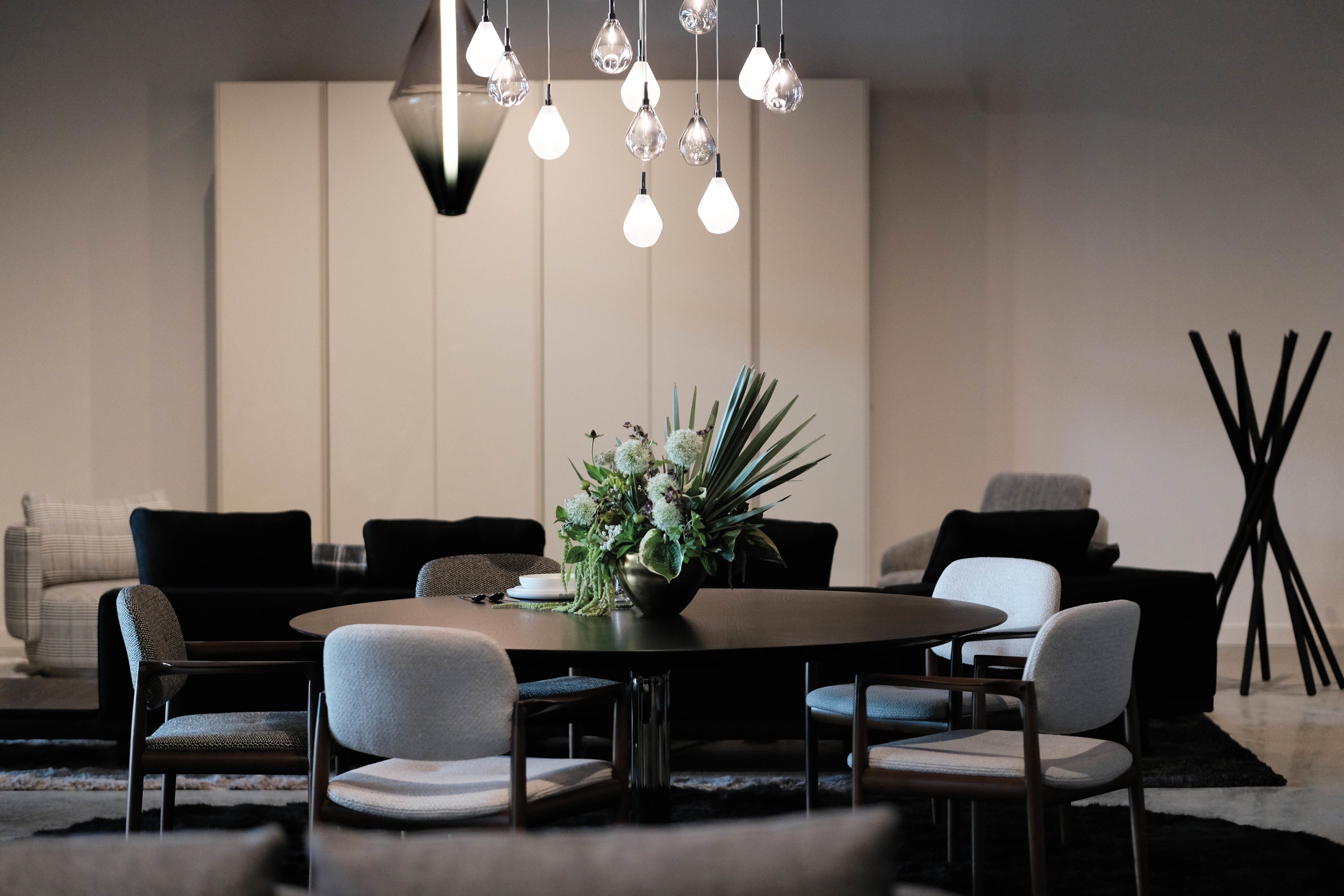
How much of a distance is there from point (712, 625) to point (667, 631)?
0.12m

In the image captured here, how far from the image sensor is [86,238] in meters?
6.93

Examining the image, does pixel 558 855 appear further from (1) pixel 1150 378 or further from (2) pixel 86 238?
(2) pixel 86 238

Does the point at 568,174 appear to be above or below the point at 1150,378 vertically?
above

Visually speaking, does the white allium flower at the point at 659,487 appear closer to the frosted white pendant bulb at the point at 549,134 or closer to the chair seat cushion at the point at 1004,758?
the chair seat cushion at the point at 1004,758

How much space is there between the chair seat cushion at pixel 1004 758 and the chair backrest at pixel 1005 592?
0.52m

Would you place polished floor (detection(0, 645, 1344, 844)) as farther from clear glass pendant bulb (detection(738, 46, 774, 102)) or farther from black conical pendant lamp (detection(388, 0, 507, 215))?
clear glass pendant bulb (detection(738, 46, 774, 102))

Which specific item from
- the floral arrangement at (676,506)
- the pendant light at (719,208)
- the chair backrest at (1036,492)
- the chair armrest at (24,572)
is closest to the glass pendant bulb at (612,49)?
the pendant light at (719,208)

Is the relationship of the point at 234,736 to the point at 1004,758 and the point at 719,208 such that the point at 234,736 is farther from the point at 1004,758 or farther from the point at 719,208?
the point at 719,208

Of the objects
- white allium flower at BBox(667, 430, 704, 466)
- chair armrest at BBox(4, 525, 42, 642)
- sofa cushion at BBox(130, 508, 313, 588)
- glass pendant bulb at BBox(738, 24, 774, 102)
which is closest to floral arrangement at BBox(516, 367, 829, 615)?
white allium flower at BBox(667, 430, 704, 466)

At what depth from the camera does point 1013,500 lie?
5969mm

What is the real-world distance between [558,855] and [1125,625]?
72.0 inches

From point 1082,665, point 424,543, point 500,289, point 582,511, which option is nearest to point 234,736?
point 582,511

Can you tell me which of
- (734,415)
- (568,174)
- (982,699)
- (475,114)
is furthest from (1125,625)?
(568,174)

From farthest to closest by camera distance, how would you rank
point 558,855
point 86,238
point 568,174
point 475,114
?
point 86,238
point 568,174
point 475,114
point 558,855
